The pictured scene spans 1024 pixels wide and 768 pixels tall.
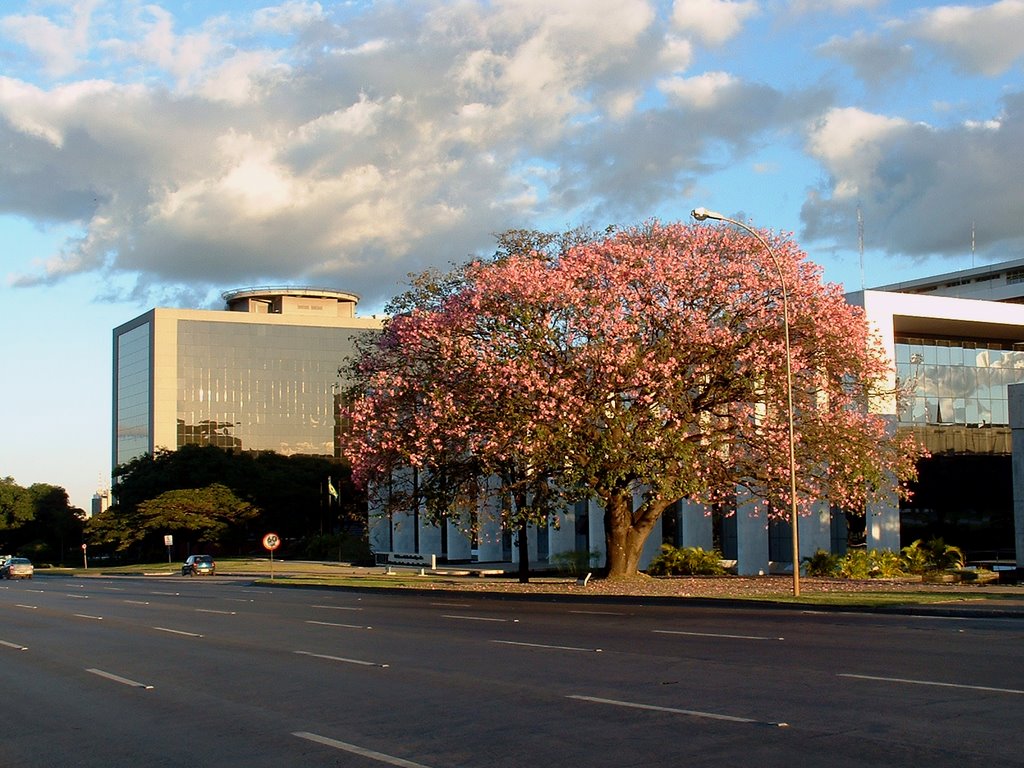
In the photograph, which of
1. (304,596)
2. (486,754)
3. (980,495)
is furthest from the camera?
(980,495)

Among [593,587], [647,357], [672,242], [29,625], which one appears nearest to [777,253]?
[672,242]

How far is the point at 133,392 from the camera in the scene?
137250mm

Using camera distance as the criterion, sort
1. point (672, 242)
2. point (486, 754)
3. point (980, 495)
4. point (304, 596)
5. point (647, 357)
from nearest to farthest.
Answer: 1. point (486, 754)
2. point (647, 357)
3. point (672, 242)
4. point (304, 596)
5. point (980, 495)

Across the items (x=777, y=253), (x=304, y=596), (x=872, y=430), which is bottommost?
(x=304, y=596)

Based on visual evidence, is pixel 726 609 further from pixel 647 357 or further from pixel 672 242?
pixel 672 242

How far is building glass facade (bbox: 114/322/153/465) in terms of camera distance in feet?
440

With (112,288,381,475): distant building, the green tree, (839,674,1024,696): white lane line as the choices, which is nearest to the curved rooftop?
(112,288,381,475): distant building

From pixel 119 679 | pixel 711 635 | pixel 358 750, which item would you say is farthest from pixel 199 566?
pixel 358 750

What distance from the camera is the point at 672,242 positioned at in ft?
110

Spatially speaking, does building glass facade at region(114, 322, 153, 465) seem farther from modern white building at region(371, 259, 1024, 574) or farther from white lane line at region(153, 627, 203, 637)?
white lane line at region(153, 627, 203, 637)

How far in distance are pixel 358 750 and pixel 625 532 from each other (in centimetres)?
2661

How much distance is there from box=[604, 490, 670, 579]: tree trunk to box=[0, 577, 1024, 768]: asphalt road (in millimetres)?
11974

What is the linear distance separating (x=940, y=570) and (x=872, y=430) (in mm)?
6703

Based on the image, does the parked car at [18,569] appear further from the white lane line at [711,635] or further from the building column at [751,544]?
the white lane line at [711,635]
